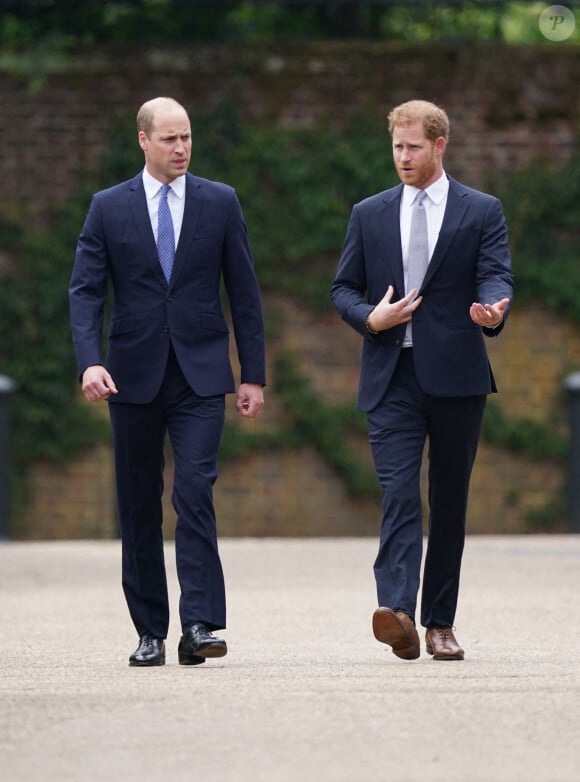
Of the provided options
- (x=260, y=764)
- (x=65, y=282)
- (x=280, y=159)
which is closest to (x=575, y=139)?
(x=280, y=159)

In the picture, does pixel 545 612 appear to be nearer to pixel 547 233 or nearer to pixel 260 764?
pixel 260 764

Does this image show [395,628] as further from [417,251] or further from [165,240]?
[165,240]

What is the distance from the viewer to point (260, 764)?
4348 mm

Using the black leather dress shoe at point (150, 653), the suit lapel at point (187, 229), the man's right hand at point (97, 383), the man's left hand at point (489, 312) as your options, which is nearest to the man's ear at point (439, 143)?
the man's left hand at point (489, 312)

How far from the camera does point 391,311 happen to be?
6.15 m

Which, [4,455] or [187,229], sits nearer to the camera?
[187,229]

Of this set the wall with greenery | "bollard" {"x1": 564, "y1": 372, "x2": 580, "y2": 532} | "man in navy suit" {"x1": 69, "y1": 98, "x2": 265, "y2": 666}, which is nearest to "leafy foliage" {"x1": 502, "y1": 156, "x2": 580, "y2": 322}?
the wall with greenery

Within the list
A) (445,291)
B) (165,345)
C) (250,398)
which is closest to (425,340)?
(445,291)

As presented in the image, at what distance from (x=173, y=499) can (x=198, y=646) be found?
0.50 m

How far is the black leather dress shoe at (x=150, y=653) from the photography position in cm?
626

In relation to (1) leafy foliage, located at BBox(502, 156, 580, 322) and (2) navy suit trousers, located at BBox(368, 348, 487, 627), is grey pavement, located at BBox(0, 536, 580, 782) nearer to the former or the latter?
(2) navy suit trousers, located at BBox(368, 348, 487, 627)

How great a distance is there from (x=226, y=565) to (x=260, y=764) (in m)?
5.89

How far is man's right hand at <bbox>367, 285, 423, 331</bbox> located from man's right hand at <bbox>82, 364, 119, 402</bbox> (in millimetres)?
866

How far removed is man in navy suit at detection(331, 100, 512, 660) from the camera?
625 centimetres
